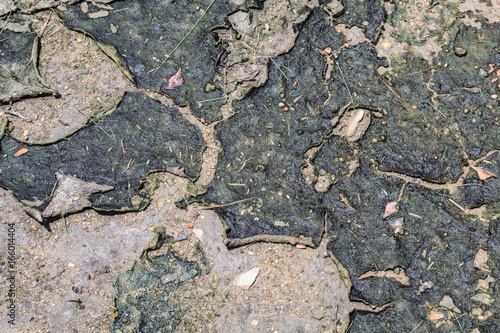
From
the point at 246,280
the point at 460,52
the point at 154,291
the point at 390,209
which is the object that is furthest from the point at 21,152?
the point at 460,52

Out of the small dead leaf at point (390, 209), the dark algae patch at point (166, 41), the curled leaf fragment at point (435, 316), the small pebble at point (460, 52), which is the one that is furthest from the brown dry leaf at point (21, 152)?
the small pebble at point (460, 52)

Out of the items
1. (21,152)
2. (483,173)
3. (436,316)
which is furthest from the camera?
(21,152)

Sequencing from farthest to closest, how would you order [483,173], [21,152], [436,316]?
[21,152] → [483,173] → [436,316]

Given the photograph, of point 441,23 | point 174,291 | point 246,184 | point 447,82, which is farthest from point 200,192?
point 441,23

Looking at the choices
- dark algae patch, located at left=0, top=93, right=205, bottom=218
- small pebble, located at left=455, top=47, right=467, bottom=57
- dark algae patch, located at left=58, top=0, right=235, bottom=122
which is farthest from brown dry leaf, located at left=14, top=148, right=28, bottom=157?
small pebble, located at left=455, top=47, right=467, bottom=57

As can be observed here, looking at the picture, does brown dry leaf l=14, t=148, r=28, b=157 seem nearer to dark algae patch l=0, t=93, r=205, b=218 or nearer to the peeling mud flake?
dark algae patch l=0, t=93, r=205, b=218

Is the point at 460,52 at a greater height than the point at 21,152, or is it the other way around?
the point at 460,52

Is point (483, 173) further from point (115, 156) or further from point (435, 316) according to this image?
point (115, 156)

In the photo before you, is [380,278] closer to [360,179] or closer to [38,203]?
[360,179]

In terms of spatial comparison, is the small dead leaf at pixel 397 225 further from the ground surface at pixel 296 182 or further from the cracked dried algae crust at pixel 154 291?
the cracked dried algae crust at pixel 154 291
